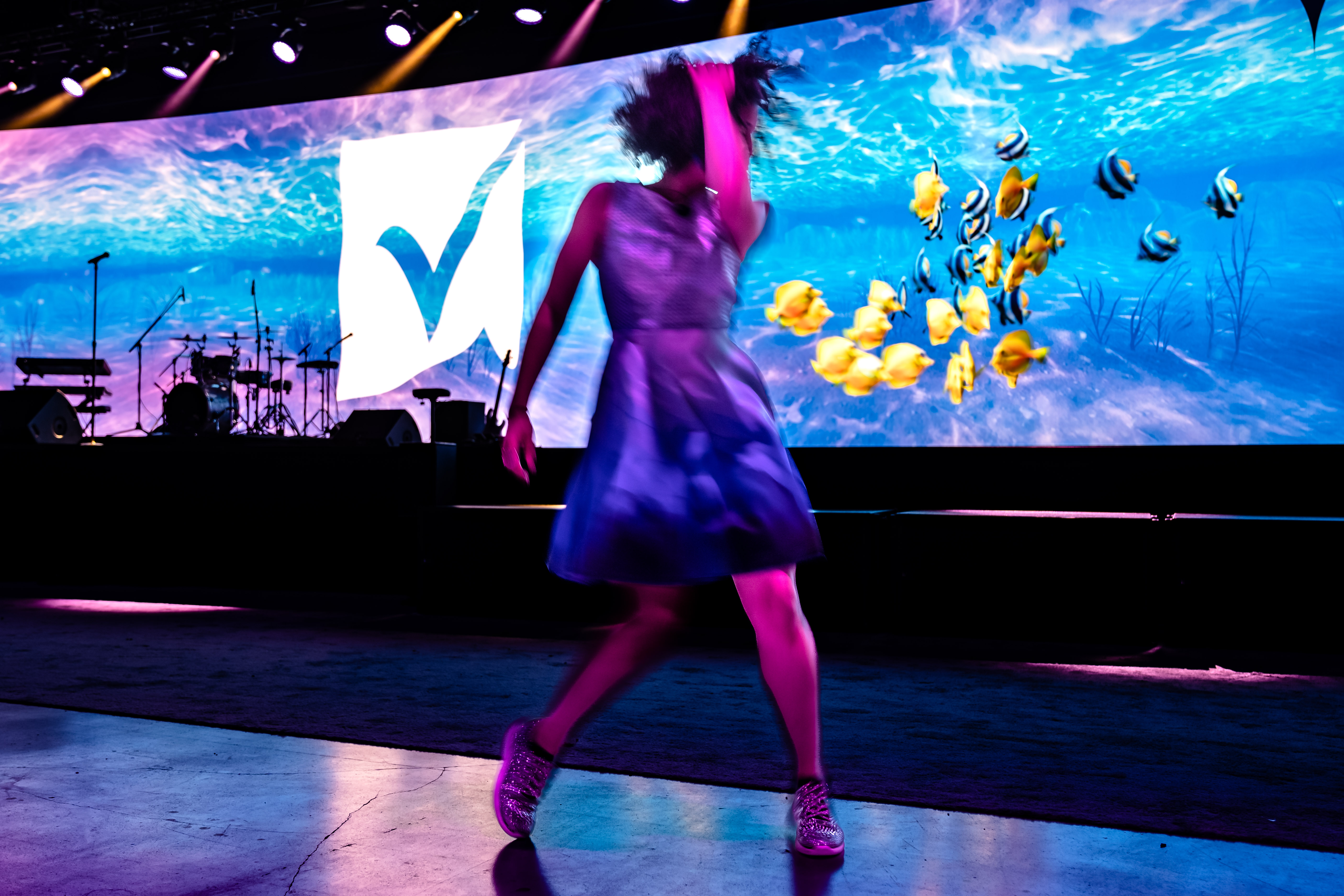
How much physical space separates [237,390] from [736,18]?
4.96m

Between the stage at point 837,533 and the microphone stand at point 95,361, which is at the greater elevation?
the microphone stand at point 95,361

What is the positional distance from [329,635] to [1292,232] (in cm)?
473

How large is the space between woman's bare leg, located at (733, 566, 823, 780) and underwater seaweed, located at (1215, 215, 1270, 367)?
435cm

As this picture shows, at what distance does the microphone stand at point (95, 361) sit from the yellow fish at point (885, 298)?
562 cm

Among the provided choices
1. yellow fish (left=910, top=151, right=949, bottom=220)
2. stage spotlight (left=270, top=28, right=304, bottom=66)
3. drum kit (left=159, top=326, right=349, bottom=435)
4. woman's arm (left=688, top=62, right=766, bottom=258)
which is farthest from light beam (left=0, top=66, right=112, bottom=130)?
woman's arm (left=688, top=62, right=766, bottom=258)

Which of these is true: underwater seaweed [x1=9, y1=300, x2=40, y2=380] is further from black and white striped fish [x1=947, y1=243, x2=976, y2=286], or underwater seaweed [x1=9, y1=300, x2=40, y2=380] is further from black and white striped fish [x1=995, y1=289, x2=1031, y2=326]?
black and white striped fish [x1=995, y1=289, x2=1031, y2=326]

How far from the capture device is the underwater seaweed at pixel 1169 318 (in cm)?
496

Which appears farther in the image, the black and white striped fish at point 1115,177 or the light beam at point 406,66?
the light beam at point 406,66

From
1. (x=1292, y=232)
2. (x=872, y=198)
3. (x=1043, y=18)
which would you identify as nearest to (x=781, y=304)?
(x=872, y=198)

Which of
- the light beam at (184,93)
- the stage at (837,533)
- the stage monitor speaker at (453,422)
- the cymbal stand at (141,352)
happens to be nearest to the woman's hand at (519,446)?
the stage at (837,533)

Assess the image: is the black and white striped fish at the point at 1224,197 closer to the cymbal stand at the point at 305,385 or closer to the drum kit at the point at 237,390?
the drum kit at the point at 237,390

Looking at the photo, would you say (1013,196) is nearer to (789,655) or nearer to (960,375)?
(960,375)

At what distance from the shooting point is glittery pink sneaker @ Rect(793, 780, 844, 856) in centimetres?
136

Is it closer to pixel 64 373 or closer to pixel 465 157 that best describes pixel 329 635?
pixel 465 157
